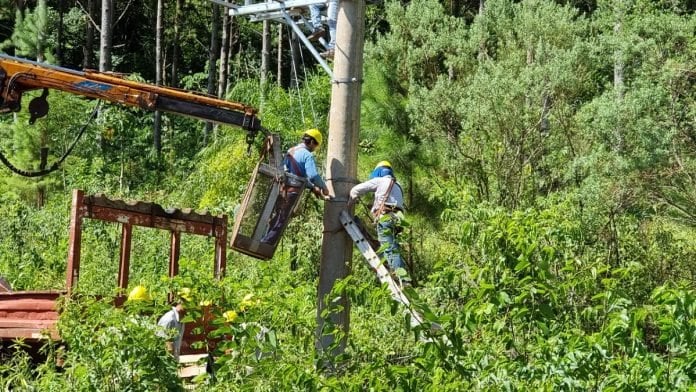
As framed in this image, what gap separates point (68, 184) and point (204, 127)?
8255mm

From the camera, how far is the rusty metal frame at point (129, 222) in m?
12.6

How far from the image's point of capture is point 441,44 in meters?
23.9

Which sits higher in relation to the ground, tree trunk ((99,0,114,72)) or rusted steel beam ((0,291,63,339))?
tree trunk ((99,0,114,72))

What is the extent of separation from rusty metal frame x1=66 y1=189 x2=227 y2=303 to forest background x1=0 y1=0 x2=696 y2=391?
47 cm

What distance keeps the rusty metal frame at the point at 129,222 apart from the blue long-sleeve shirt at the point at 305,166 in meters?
2.09

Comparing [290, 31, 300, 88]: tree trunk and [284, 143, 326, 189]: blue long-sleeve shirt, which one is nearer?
[284, 143, 326, 189]: blue long-sleeve shirt

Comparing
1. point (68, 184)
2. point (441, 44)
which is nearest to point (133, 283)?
point (441, 44)

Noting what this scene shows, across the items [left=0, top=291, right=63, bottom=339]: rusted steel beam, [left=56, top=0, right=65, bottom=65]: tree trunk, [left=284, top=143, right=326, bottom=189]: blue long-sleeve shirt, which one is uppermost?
[left=56, top=0, right=65, bottom=65]: tree trunk

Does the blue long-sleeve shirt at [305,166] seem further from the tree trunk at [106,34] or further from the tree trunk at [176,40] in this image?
the tree trunk at [176,40]

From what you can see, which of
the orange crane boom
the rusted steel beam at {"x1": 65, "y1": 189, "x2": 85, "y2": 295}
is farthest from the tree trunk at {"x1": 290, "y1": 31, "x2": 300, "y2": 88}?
the rusted steel beam at {"x1": 65, "y1": 189, "x2": 85, "y2": 295}

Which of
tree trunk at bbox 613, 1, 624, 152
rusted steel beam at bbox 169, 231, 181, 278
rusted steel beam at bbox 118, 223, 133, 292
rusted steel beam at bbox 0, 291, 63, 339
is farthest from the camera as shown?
tree trunk at bbox 613, 1, 624, 152

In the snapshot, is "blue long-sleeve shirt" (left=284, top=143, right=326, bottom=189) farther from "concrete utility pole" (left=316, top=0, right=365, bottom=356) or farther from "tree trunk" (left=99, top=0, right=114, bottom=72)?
"tree trunk" (left=99, top=0, right=114, bottom=72)

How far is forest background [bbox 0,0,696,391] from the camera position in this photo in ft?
22.5

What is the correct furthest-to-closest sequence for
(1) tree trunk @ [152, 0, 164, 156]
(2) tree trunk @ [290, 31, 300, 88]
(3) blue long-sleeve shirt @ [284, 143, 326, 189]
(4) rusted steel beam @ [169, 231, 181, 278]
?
(1) tree trunk @ [152, 0, 164, 156], (2) tree trunk @ [290, 31, 300, 88], (4) rusted steel beam @ [169, 231, 181, 278], (3) blue long-sleeve shirt @ [284, 143, 326, 189]
